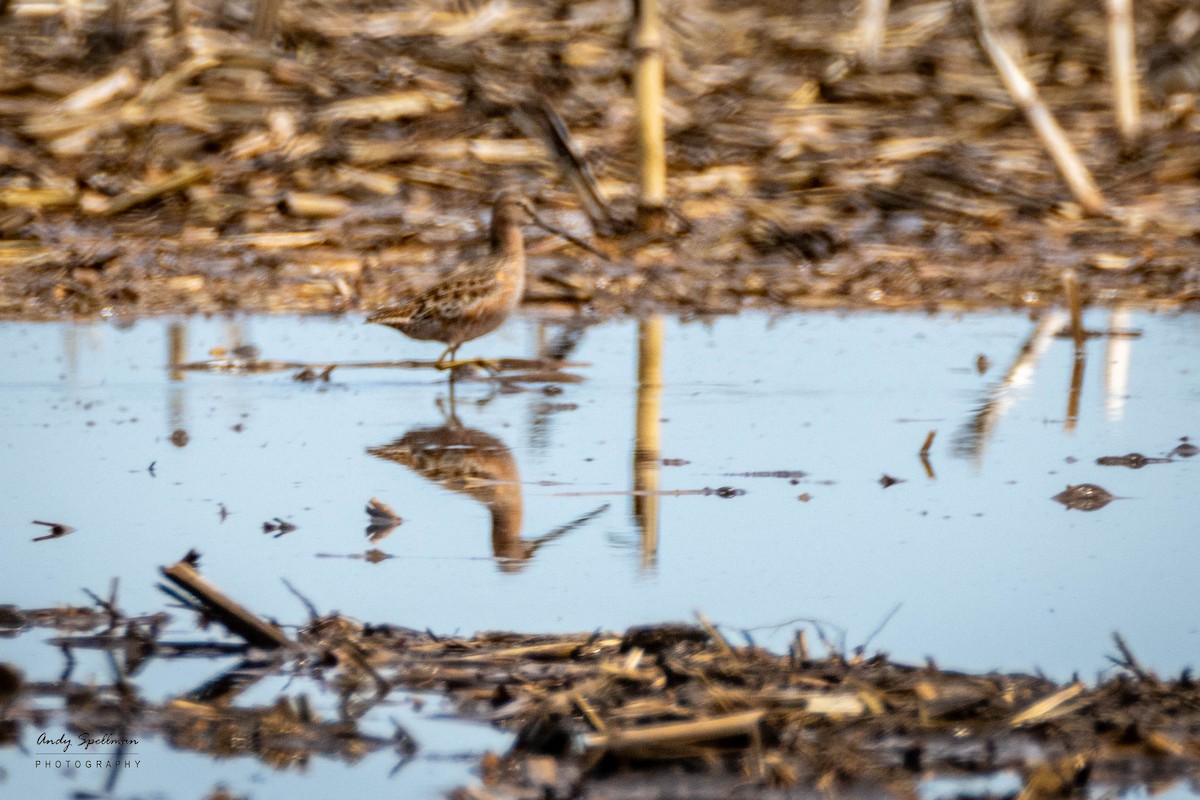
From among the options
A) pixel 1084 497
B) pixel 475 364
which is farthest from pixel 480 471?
pixel 475 364

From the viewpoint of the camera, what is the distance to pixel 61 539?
16.9 feet

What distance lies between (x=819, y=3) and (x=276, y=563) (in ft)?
52.9

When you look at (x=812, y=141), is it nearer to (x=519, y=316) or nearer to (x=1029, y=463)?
(x=519, y=316)

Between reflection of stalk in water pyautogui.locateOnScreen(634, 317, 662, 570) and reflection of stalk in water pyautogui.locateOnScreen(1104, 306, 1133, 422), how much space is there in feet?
6.25

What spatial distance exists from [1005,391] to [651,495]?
2705 millimetres

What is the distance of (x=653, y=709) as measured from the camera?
3.47 m

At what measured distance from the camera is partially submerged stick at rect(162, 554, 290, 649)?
3977mm

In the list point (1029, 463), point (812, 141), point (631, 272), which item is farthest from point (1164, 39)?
point (1029, 463)

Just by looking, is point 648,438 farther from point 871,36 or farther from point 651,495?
point 871,36

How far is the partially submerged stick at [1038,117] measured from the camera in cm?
1230

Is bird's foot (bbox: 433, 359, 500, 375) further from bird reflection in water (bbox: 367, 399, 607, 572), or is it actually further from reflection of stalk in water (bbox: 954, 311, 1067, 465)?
reflection of stalk in water (bbox: 954, 311, 1067, 465)

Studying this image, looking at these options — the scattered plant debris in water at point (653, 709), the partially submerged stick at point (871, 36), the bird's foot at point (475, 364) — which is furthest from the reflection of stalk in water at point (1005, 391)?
the partially submerged stick at point (871, 36)

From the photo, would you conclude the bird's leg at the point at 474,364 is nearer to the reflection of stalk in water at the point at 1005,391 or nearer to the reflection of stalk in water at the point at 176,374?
the reflection of stalk in water at the point at 176,374

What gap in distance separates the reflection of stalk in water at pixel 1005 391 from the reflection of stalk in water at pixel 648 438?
45.6 inches
